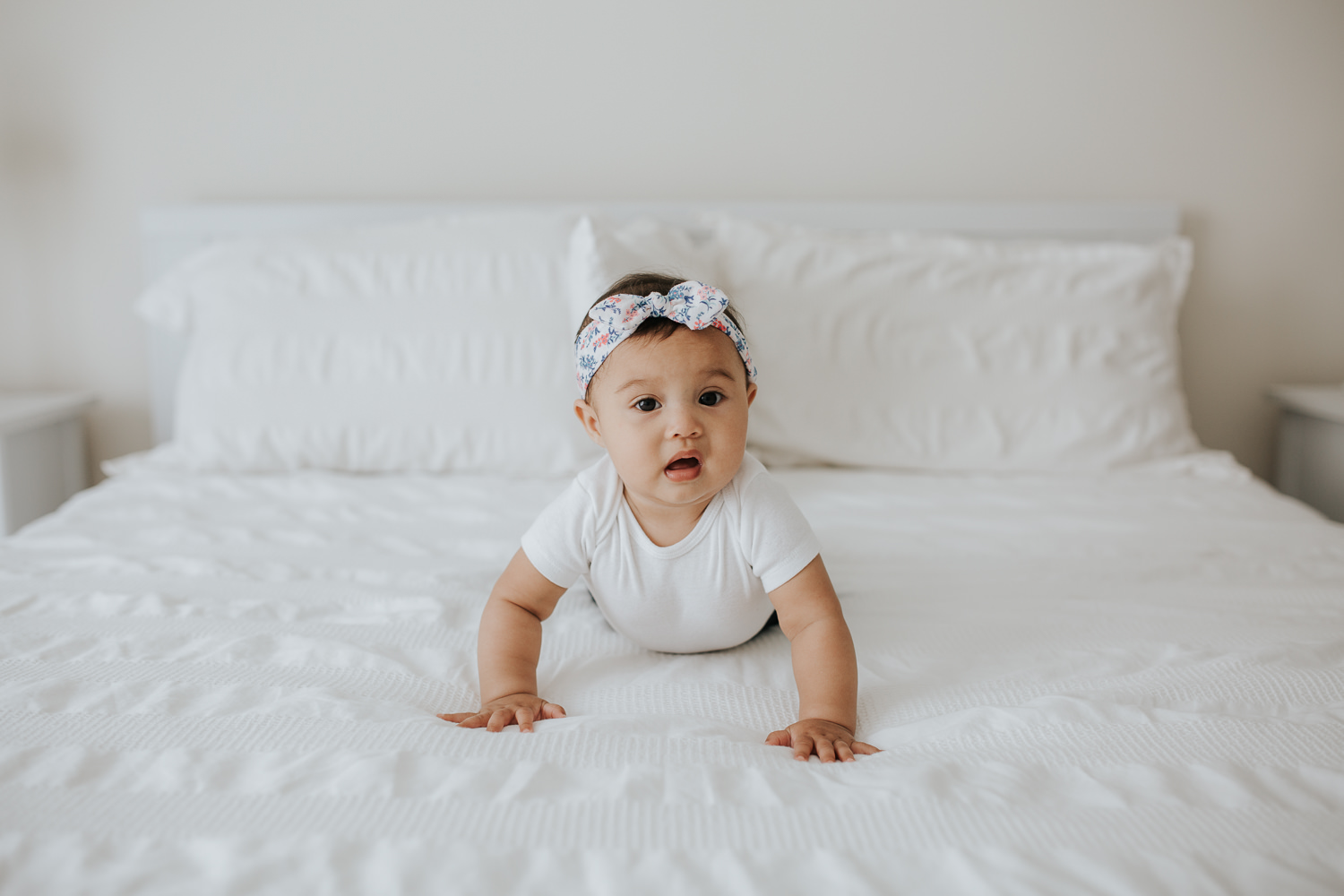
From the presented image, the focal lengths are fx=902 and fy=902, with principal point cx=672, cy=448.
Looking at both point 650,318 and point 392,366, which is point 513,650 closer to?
point 650,318

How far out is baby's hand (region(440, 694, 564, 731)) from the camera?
2.59 ft

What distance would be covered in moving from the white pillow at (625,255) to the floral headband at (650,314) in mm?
554

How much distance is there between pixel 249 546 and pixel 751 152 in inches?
52.2

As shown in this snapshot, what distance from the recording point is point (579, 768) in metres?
0.69

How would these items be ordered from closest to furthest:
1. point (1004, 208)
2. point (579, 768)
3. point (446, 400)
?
point (579, 768) < point (446, 400) < point (1004, 208)

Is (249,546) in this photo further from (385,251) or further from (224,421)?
(385,251)

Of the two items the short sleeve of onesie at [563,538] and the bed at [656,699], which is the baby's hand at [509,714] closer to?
the bed at [656,699]

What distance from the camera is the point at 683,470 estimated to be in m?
0.86

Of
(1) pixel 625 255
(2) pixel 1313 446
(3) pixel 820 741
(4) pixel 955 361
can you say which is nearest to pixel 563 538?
(3) pixel 820 741

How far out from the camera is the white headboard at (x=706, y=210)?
6.29ft

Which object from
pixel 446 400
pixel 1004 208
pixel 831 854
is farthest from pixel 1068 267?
pixel 831 854

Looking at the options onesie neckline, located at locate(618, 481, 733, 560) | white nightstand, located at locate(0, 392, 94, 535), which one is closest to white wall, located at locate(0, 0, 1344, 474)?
white nightstand, located at locate(0, 392, 94, 535)

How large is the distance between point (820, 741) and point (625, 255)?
984 mm

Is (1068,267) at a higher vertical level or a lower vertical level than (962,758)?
higher
